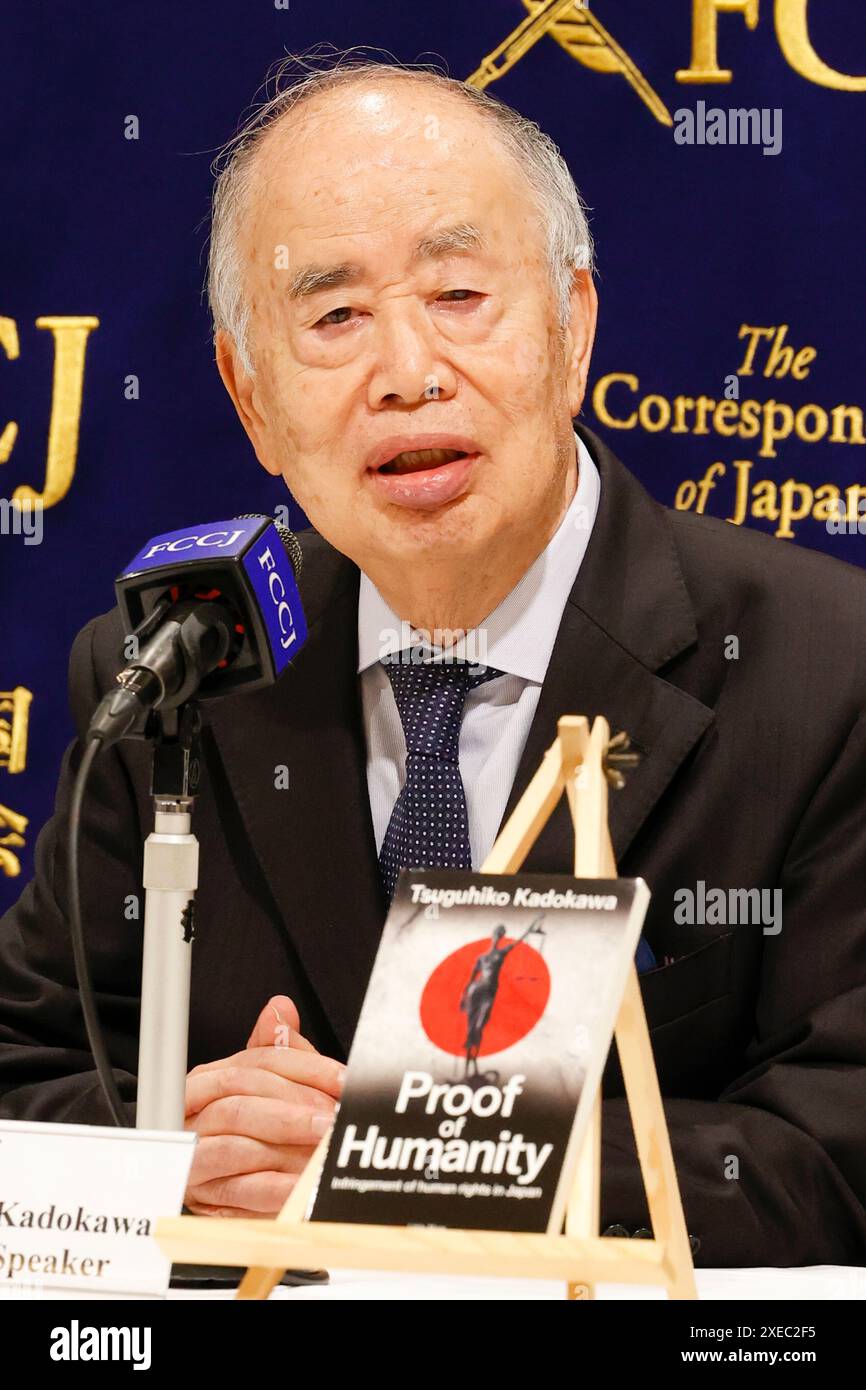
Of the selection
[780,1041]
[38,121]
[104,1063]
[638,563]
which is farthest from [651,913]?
[38,121]

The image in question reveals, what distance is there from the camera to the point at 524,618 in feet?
5.70

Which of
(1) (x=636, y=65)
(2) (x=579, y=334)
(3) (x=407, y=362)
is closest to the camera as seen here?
(3) (x=407, y=362)

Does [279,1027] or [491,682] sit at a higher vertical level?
[491,682]

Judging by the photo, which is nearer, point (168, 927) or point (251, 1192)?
point (168, 927)

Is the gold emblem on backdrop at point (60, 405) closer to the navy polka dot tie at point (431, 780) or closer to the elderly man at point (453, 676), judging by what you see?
the elderly man at point (453, 676)

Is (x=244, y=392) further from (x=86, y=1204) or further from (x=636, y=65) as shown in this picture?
(x=86, y=1204)

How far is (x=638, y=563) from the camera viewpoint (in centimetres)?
177

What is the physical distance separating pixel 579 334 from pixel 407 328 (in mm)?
285

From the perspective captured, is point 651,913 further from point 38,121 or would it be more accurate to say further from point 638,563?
point 38,121

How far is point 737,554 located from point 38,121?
129 centimetres

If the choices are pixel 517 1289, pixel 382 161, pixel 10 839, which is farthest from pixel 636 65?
pixel 517 1289

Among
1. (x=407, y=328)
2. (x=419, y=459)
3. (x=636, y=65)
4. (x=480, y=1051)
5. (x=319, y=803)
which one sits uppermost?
(x=636, y=65)

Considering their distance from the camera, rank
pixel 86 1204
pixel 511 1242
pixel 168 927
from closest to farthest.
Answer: pixel 511 1242
pixel 86 1204
pixel 168 927

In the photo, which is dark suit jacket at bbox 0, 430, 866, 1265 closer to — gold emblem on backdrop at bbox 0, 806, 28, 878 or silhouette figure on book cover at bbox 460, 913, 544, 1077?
silhouette figure on book cover at bbox 460, 913, 544, 1077
